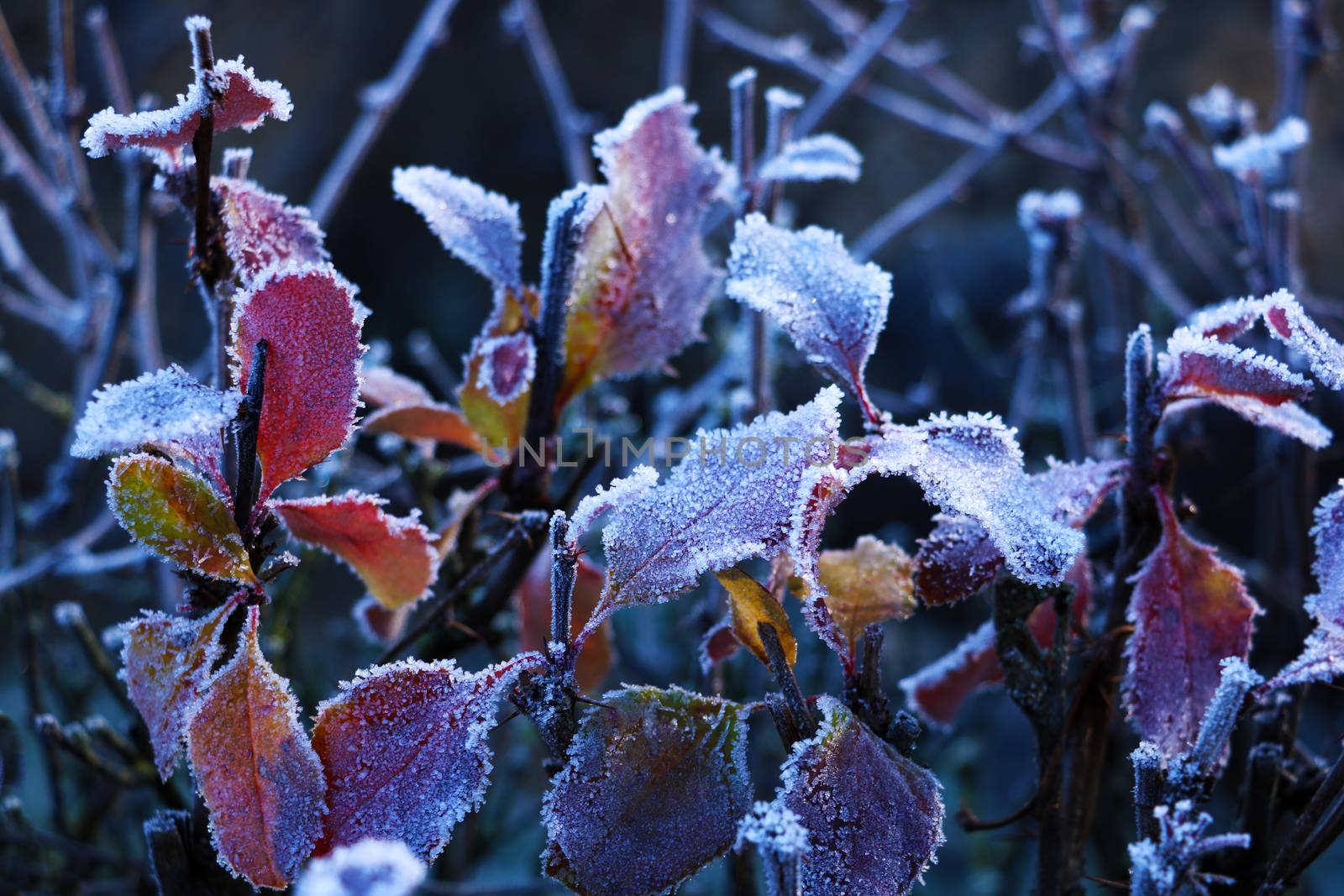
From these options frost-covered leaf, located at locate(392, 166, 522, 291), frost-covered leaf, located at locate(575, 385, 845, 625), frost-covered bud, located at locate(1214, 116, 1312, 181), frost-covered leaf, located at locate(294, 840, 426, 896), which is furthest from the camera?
frost-covered bud, located at locate(1214, 116, 1312, 181)

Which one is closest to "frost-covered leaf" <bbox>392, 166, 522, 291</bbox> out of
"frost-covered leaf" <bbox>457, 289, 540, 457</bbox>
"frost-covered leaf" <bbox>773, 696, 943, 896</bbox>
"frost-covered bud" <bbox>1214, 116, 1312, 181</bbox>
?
"frost-covered leaf" <bbox>457, 289, 540, 457</bbox>

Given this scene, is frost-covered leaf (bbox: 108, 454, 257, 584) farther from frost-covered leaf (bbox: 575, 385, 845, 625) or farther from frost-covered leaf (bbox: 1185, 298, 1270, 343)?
frost-covered leaf (bbox: 1185, 298, 1270, 343)

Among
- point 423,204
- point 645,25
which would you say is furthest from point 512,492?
point 645,25

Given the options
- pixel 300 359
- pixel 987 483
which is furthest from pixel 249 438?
pixel 987 483

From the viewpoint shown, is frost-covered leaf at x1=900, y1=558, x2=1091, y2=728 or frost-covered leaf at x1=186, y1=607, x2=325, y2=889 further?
frost-covered leaf at x1=900, y1=558, x2=1091, y2=728

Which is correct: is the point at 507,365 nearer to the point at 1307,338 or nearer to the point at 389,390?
the point at 389,390

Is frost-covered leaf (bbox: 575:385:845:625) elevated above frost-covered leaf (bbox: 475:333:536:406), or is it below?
below
